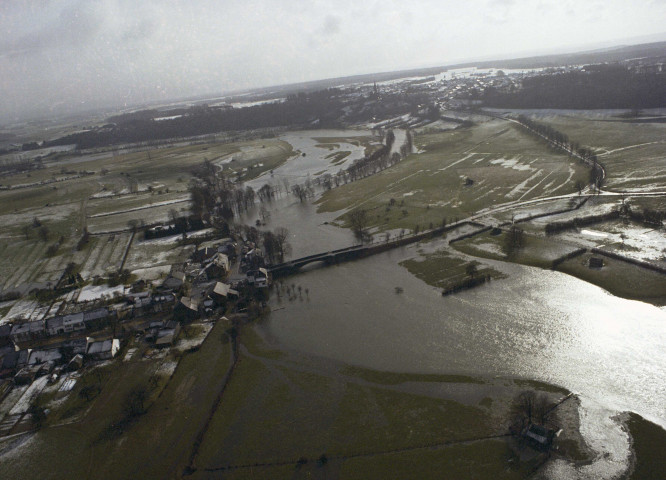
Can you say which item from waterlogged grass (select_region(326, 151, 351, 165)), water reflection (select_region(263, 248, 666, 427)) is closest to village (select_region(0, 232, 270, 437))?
water reflection (select_region(263, 248, 666, 427))

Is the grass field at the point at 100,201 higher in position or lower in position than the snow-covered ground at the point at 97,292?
higher

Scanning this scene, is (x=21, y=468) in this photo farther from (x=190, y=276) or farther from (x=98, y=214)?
A: (x=98, y=214)

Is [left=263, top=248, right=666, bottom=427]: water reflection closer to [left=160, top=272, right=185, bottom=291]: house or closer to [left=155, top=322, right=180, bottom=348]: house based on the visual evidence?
[left=155, top=322, right=180, bottom=348]: house

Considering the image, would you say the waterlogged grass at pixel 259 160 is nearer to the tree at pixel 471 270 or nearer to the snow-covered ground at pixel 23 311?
the snow-covered ground at pixel 23 311

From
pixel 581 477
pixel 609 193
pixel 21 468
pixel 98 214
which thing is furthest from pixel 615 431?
pixel 98 214

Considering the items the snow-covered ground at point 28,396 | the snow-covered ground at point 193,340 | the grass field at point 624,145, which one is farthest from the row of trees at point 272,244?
the grass field at point 624,145

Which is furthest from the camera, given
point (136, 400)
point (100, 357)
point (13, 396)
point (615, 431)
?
point (100, 357)
